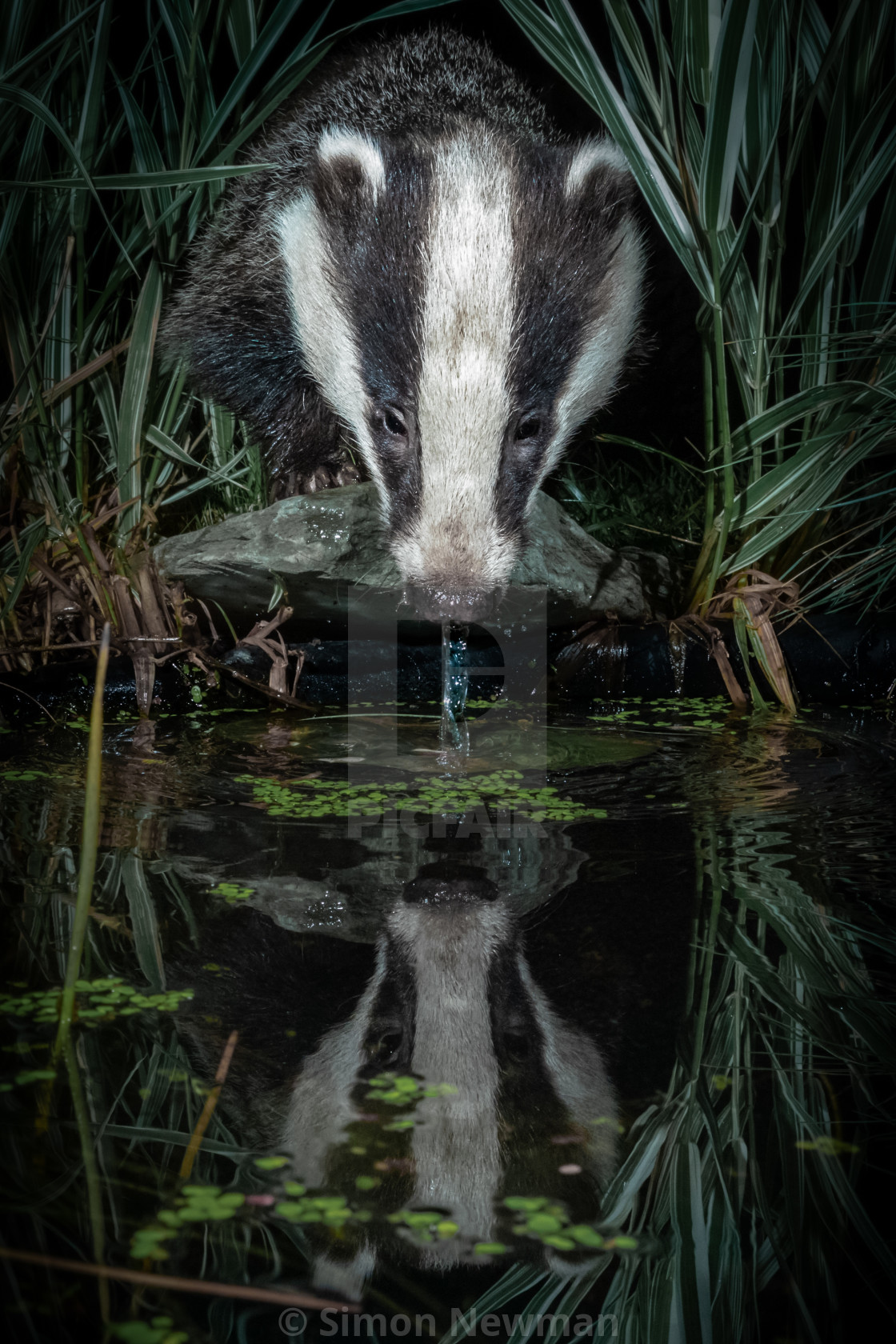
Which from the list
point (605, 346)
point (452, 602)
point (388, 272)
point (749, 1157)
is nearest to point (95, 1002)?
point (749, 1157)

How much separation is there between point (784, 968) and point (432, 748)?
1126 mm

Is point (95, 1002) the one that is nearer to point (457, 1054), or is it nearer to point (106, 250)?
point (457, 1054)

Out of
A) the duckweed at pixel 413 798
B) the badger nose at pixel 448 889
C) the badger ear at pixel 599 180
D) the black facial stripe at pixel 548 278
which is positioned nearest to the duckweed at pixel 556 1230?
the badger nose at pixel 448 889

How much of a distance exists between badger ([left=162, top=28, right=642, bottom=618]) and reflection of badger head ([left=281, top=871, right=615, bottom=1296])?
1.30 meters

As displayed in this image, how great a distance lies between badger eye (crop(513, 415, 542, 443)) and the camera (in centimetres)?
263

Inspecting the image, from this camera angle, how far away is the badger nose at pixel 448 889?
4.64ft

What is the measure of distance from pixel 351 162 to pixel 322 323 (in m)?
0.45

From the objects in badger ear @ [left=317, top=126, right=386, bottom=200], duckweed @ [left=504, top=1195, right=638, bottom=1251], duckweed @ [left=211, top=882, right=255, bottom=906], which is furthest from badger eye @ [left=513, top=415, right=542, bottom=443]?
duckweed @ [left=504, top=1195, right=638, bottom=1251]

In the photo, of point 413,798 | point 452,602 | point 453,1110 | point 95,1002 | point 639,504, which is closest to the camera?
point 453,1110

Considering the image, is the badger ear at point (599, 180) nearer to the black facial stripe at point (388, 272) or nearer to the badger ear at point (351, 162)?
the black facial stripe at point (388, 272)

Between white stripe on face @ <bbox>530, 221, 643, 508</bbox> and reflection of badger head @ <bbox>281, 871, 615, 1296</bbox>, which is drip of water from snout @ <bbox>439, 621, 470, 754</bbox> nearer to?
white stripe on face @ <bbox>530, 221, 643, 508</bbox>

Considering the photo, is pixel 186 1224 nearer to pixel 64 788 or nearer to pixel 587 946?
pixel 587 946

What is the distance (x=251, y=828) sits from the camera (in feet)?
5.47

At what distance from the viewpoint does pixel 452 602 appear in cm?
237
